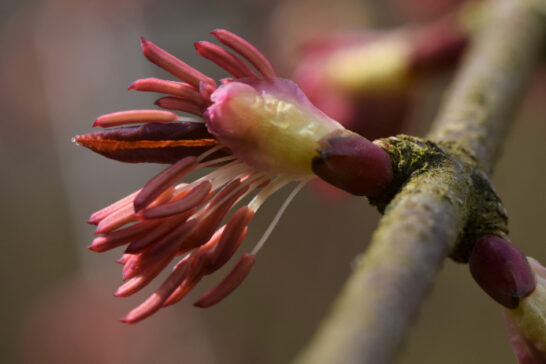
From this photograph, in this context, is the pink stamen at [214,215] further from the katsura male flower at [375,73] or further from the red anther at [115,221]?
the katsura male flower at [375,73]

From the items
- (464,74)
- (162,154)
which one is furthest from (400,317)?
(464,74)

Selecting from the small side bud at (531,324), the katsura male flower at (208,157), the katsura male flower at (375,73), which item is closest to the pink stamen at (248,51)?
the katsura male flower at (208,157)

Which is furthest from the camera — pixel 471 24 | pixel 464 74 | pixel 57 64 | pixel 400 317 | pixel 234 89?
pixel 57 64

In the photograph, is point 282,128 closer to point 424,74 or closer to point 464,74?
point 464,74

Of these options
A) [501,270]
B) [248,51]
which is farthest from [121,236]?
[501,270]

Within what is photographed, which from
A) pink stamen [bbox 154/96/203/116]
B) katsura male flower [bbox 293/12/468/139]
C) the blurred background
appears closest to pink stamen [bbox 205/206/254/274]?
→ pink stamen [bbox 154/96/203/116]

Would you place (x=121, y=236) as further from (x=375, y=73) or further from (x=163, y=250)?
(x=375, y=73)
